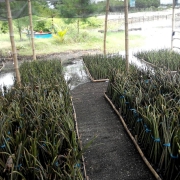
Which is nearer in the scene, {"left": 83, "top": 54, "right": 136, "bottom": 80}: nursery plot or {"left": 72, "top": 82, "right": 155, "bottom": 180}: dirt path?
{"left": 72, "top": 82, "right": 155, "bottom": 180}: dirt path

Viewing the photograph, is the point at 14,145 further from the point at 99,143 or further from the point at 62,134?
the point at 99,143

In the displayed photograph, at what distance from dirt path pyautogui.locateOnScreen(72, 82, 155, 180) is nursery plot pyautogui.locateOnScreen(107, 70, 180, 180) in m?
0.14

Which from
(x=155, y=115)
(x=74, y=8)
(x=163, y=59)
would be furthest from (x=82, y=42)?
(x=155, y=115)

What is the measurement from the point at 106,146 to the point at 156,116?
771 millimetres

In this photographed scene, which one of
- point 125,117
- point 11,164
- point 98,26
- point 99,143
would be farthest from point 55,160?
point 98,26

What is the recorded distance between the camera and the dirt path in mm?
2314

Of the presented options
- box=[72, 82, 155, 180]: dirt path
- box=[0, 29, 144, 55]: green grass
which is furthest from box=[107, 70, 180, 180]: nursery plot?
box=[0, 29, 144, 55]: green grass

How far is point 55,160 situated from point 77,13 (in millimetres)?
6147

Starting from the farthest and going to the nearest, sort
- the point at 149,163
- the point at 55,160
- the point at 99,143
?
the point at 99,143 → the point at 149,163 → the point at 55,160

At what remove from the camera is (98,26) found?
16000mm

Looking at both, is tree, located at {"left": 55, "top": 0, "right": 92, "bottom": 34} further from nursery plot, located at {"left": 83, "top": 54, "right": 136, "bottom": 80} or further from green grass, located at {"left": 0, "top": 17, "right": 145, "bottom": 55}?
green grass, located at {"left": 0, "top": 17, "right": 145, "bottom": 55}

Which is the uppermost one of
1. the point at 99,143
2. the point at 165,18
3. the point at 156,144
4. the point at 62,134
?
the point at 165,18

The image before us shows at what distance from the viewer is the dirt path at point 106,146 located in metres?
2.31

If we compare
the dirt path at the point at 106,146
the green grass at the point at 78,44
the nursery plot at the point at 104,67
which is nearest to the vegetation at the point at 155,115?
the dirt path at the point at 106,146
